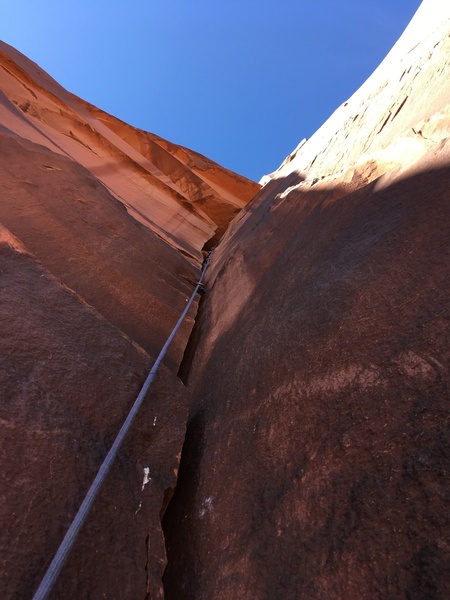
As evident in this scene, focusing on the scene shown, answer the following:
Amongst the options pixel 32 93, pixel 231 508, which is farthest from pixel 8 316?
pixel 32 93

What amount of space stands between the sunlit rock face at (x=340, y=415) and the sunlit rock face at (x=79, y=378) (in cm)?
26

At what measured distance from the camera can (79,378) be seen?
7.18ft

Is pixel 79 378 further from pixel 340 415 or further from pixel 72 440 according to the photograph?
pixel 340 415

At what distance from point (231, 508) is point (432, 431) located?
865 millimetres

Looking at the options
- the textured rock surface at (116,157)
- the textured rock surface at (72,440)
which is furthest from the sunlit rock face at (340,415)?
the textured rock surface at (116,157)

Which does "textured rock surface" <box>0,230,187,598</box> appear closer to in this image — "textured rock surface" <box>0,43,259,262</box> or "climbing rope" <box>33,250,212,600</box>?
"climbing rope" <box>33,250,212,600</box>

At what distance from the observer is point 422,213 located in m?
2.13

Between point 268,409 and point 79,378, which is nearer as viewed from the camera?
point 268,409

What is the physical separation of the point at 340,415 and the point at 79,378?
1238 mm

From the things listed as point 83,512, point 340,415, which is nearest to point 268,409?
point 340,415

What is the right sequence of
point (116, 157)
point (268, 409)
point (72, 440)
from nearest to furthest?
point (72, 440)
point (268, 409)
point (116, 157)

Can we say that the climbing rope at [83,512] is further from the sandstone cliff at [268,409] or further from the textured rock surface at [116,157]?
the textured rock surface at [116,157]

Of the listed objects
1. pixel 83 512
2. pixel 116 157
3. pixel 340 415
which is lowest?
pixel 83 512

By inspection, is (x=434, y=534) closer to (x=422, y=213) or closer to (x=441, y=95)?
(x=422, y=213)
